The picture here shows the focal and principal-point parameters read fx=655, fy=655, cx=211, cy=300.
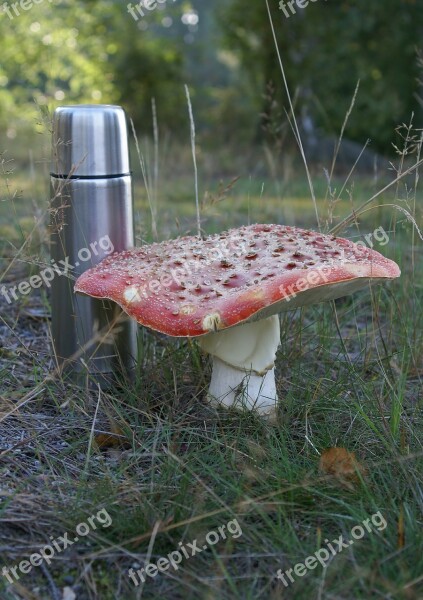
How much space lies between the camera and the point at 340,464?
193cm

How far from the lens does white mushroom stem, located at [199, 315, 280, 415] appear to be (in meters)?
2.27

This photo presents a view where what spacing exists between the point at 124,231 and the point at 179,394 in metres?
0.67

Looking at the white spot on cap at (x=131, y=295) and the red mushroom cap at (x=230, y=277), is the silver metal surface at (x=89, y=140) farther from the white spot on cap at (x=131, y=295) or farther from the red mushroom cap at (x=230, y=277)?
the white spot on cap at (x=131, y=295)

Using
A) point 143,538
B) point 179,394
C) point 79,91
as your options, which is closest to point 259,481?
point 143,538

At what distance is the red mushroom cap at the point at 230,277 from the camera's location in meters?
1.91

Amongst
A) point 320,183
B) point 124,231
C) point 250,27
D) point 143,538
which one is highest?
point 250,27

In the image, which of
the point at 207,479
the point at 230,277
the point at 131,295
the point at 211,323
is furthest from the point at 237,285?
the point at 207,479

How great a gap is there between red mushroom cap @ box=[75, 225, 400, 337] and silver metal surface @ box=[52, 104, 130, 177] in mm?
362

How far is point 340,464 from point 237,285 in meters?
0.61

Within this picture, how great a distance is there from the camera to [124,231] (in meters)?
2.55

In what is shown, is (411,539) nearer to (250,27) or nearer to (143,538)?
(143,538)

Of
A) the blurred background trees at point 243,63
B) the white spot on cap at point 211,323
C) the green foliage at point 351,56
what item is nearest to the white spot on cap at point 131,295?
the white spot on cap at point 211,323

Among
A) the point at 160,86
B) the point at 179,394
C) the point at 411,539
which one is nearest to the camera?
the point at 411,539

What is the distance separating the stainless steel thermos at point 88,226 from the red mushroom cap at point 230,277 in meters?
0.21
